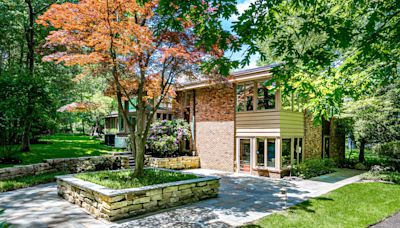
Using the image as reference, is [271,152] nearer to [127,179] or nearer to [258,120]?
[258,120]

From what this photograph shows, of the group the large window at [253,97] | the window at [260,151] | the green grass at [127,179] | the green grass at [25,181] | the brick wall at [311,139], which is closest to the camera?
the green grass at [127,179]

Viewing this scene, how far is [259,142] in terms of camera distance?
11.6m

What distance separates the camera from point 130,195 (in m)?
5.77

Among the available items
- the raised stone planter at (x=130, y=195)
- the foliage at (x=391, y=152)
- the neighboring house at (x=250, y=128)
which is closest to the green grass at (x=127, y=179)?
the raised stone planter at (x=130, y=195)

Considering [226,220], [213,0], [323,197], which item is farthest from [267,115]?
[213,0]

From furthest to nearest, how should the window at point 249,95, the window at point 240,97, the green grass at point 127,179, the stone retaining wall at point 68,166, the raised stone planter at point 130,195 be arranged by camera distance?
the window at point 240,97 → the window at point 249,95 → the stone retaining wall at point 68,166 → the green grass at point 127,179 → the raised stone planter at point 130,195

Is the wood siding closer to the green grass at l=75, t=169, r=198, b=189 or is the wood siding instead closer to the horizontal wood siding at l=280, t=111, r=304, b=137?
the horizontal wood siding at l=280, t=111, r=304, b=137

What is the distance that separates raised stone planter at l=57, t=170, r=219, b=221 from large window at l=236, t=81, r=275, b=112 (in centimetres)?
511

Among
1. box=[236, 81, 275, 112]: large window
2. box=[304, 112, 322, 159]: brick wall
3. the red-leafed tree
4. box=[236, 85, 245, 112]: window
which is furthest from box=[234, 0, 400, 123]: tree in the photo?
box=[304, 112, 322, 159]: brick wall

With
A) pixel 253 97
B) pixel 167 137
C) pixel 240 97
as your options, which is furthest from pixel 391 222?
pixel 167 137

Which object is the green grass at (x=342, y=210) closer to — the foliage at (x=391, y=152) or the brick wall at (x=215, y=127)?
the foliage at (x=391, y=152)

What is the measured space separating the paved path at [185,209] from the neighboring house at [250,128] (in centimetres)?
232

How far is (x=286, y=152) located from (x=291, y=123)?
4.45ft

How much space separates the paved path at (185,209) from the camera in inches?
214
